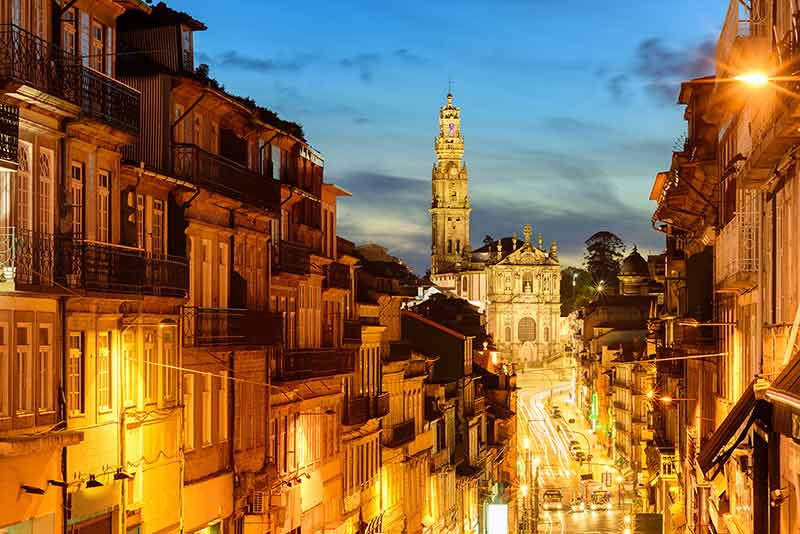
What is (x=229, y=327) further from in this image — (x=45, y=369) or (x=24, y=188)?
(x=24, y=188)

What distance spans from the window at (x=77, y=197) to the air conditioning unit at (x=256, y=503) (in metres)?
11.7

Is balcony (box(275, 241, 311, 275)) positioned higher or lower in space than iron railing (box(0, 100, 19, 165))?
lower

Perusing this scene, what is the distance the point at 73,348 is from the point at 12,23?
212 inches

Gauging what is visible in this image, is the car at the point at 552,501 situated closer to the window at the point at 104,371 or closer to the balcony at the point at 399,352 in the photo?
the balcony at the point at 399,352

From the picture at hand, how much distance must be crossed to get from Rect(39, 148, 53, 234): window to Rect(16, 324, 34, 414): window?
1623mm

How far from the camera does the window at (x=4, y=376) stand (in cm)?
1936

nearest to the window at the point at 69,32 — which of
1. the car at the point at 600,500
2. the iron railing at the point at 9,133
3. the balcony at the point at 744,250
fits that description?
the iron railing at the point at 9,133

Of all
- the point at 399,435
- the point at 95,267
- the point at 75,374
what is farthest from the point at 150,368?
the point at 399,435

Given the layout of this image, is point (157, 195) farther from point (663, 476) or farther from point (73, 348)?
point (663, 476)

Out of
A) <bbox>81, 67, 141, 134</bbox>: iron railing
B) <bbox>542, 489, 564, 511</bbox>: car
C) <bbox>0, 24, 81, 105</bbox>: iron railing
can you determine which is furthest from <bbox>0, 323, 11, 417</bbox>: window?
<bbox>542, 489, 564, 511</bbox>: car

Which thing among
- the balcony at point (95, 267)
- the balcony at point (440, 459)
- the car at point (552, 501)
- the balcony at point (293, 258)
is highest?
the balcony at point (293, 258)

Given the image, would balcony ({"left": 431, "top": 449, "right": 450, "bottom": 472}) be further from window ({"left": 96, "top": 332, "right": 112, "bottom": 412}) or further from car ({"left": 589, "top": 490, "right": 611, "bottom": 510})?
window ({"left": 96, "top": 332, "right": 112, "bottom": 412})

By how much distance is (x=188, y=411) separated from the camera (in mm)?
28625

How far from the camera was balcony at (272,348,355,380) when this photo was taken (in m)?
35.4
